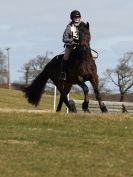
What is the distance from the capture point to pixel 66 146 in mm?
10680

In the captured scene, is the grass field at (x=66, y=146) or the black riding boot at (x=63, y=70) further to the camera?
the black riding boot at (x=63, y=70)

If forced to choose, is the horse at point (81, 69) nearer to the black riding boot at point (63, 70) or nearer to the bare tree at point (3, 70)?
the black riding boot at point (63, 70)

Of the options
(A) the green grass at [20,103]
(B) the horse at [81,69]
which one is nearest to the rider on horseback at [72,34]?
(B) the horse at [81,69]

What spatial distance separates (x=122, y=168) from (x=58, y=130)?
13.8 ft

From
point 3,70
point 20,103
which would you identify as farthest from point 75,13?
point 3,70

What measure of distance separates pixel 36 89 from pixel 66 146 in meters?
9.95

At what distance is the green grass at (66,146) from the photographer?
8797 millimetres

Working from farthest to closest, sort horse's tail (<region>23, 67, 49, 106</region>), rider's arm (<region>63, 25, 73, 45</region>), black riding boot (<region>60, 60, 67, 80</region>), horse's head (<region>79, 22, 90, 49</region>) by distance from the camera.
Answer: horse's tail (<region>23, 67, 49, 106</region>) → black riding boot (<region>60, 60, 67, 80</region>) → rider's arm (<region>63, 25, 73, 45</region>) → horse's head (<region>79, 22, 90, 49</region>)

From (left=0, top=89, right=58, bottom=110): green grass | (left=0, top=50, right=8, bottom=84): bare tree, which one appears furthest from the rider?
(left=0, top=50, right=8, bottom=84): bare tree

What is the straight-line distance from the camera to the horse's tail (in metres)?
20.3

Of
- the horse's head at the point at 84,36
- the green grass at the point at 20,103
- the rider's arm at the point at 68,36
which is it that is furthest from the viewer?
the green grass at the point at 20,103

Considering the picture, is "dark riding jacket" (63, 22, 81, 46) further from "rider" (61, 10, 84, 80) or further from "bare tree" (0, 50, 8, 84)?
"bare tree" (0, 50, 8, 84)

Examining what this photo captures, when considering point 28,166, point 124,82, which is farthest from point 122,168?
point 124,82

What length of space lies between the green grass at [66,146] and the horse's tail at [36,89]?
501 centimetres
